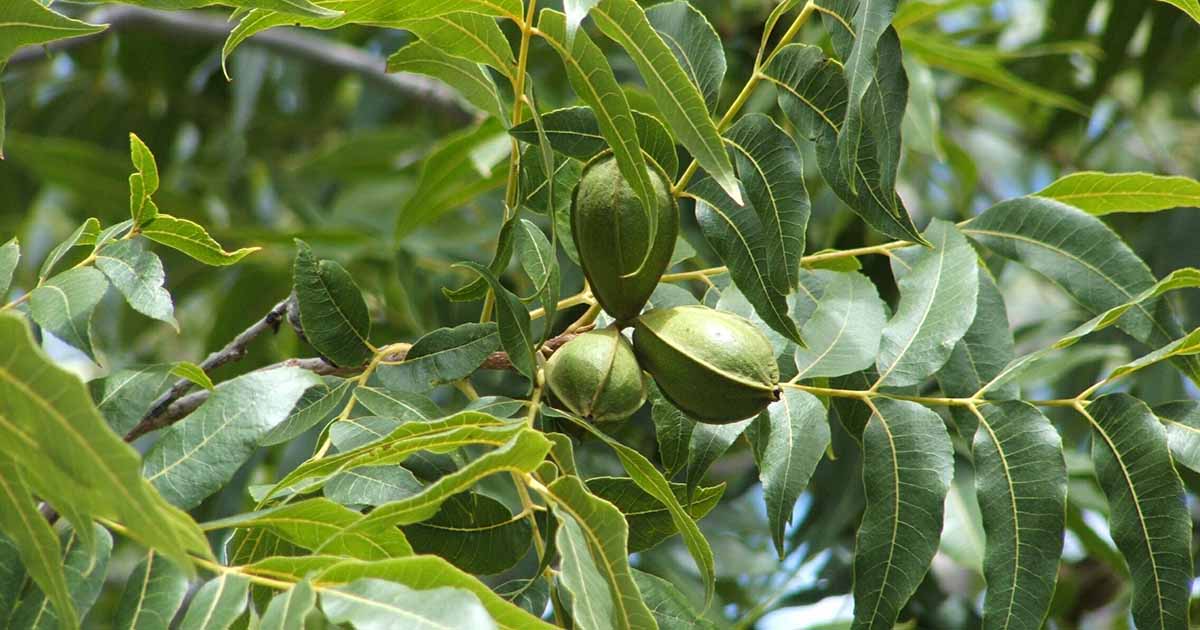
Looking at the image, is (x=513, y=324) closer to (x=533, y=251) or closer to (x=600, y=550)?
(x=533, y=251)

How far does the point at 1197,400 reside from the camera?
4.07 ft

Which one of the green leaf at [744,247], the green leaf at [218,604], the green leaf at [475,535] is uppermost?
the green leaf at [744,247]

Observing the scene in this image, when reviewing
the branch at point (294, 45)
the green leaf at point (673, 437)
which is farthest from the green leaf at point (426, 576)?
the branch at point (294, 45)

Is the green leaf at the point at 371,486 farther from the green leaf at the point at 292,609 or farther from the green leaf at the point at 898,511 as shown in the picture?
the green leaf at the point at 898,511

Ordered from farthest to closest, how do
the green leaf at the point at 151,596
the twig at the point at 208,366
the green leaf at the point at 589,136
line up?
the twig at the point at 208,366
the green leaf at the point at 589,136
the green leaf at the point at 151,596

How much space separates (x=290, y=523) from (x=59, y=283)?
33 centimetres

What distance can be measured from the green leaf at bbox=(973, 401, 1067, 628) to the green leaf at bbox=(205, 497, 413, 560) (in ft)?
1.82

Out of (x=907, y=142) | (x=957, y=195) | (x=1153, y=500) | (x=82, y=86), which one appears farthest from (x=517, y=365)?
(x=82, y=86)

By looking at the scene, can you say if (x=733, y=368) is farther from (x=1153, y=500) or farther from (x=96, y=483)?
(x=96, y=483)

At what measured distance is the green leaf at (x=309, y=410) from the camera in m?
1.21

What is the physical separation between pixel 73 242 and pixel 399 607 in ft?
1.77

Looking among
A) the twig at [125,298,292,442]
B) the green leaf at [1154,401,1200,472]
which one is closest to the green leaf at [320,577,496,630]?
the twig at [125,298,292,442]

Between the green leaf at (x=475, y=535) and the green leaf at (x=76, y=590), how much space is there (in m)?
Answer: 0.28

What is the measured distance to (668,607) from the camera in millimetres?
1212
